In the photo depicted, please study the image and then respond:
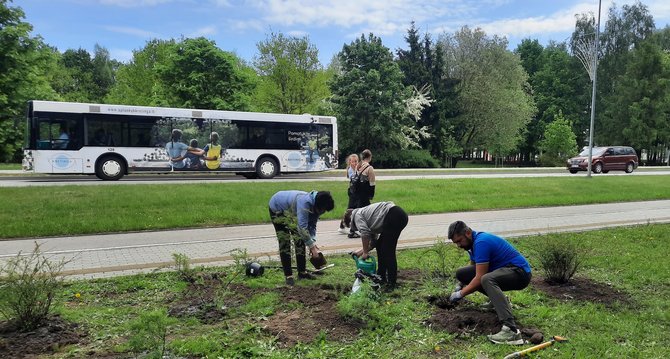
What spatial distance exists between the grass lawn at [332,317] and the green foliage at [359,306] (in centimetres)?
1

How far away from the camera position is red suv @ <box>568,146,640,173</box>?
31.0m

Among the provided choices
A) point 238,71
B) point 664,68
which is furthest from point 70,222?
point 664,68

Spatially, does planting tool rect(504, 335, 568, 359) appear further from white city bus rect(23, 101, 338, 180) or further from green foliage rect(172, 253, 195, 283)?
white city bus rect(23, 101, 338, 180)

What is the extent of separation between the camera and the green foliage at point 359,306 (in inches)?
183

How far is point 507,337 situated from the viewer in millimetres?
4320

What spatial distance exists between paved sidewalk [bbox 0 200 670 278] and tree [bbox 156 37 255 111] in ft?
77.4

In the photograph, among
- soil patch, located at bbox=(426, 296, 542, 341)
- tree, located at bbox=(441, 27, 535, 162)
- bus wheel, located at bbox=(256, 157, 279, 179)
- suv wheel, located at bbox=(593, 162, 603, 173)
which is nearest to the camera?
soil patch, located at bbox=(426, 296, 542, 341)

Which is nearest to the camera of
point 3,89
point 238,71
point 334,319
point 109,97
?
point 334,319

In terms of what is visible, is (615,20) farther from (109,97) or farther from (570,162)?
(109,97)

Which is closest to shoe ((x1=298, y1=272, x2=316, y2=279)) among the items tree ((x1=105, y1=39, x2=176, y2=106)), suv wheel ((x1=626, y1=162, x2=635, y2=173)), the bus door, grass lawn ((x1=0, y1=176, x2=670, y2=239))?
grass lawn ((x1=0, y1=176, x2=670, y2=239))

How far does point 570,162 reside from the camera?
3116cm

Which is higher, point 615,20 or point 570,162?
point 615,20

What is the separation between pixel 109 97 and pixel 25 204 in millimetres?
39795

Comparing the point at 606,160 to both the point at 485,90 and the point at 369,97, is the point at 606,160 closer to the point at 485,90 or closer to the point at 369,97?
the point at 485,90
